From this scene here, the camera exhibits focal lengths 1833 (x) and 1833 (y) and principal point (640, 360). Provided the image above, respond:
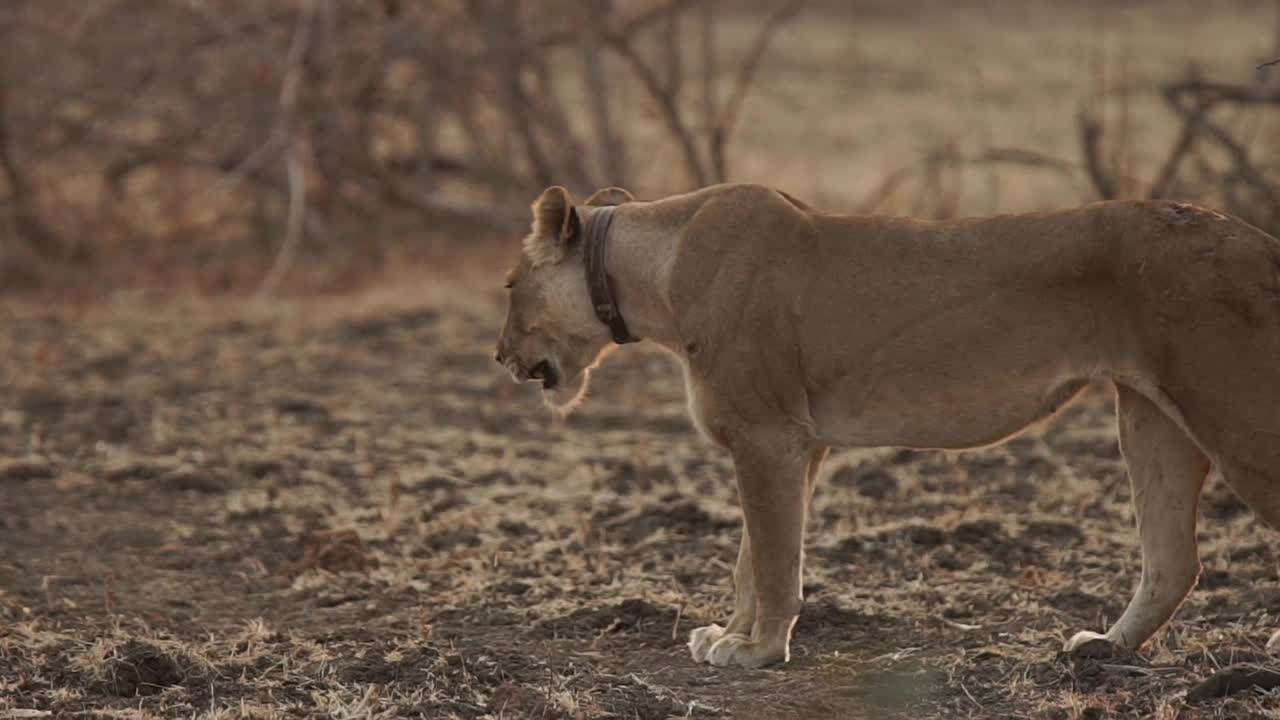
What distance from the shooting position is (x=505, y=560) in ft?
22.1

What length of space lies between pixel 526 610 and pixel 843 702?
1.34 metres

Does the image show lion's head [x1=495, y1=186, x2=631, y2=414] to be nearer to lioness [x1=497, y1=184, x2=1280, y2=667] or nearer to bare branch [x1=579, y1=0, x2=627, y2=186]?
lioness [x1=497, y1=184, x2=1280, y2=667]

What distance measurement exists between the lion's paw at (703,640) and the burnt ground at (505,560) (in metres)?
0.07

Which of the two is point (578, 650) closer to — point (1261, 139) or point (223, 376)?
point (223, 376)

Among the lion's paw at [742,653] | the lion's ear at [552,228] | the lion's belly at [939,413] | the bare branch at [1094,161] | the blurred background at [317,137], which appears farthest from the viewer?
the blurred background at [317,137]

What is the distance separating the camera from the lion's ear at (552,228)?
553 centimetres

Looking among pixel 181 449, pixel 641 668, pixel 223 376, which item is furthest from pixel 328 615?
pixel 223 376

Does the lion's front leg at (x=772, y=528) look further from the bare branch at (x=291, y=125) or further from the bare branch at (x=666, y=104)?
the bare branch at (x=291, y=125)

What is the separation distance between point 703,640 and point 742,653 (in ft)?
0.62

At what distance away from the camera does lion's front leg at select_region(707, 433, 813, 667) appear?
5.29 metres

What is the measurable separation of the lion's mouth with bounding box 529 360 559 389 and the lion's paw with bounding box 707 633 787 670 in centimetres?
97

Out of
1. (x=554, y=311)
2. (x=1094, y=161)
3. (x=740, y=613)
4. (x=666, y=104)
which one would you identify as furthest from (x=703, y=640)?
(x=666, y=104)

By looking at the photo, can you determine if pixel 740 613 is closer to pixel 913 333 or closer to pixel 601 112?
pixel 913 333

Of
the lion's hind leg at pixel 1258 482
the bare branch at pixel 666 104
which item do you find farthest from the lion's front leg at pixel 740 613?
the bare branch at pixel 666 104
